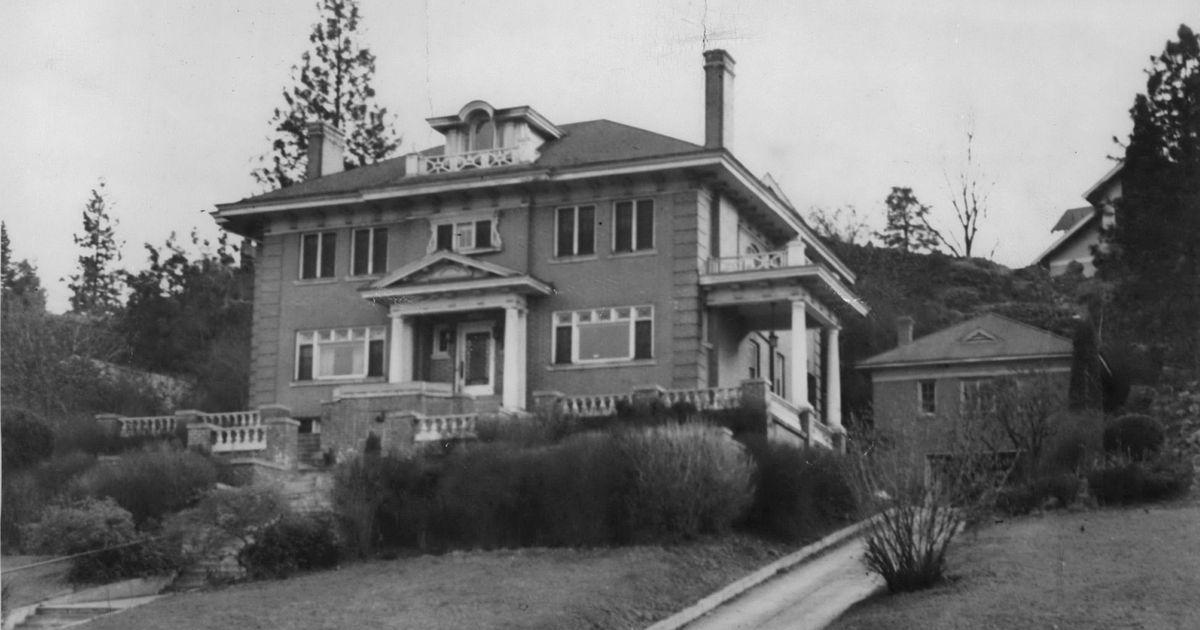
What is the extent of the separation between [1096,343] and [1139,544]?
22652 millimetres

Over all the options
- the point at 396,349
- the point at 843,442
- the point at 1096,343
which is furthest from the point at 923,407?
the point at 396,349

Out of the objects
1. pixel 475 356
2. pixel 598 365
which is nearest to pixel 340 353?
pixel 475 356

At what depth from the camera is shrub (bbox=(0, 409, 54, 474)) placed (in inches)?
1540

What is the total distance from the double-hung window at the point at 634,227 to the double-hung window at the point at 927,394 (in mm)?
17472

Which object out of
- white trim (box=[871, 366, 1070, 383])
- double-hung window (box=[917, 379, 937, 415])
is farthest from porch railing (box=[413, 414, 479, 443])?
double-hung window (box=[917, 379, 937, 415])

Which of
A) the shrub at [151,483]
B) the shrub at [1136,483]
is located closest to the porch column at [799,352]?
the shrub at [1136,483]

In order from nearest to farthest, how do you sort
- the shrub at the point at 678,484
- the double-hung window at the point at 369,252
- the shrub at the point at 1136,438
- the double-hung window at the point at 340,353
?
1. the shrub at the point at 678,484
2. the shrub at the point at 1136,438
3. the double-hung window at the point at 340,353
4. the double-hung window at the point at 369,252

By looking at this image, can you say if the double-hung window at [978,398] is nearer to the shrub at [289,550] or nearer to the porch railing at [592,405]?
the porch railing at [592,405]

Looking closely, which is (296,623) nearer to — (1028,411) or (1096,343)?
(1028,411)

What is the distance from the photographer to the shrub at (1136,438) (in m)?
36.2

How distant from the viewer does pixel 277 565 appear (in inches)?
1212

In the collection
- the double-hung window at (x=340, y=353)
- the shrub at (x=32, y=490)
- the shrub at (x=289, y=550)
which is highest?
the double-hung window at (x=340, y=353)

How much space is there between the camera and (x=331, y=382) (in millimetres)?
45219

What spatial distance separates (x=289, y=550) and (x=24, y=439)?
11.8 meters
